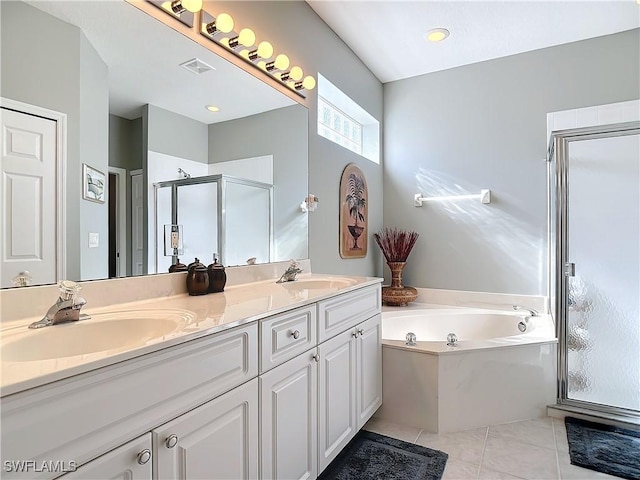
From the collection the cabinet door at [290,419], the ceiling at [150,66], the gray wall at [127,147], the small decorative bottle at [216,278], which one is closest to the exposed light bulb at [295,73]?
the ceiling at [150,66]

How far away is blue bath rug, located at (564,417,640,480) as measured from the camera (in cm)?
164

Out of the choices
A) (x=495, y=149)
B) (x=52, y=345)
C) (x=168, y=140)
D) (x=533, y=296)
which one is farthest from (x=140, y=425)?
(x=495, y=149)

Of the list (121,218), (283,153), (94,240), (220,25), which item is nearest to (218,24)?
(220,25)

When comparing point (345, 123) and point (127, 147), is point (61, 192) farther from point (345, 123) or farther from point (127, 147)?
point (345, 123)

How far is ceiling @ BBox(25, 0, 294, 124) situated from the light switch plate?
44 cm

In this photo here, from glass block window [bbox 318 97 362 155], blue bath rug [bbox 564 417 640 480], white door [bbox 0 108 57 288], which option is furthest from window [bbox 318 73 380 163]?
blue bath rug [bbox 564 417 640 480]

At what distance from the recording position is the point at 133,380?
75cm

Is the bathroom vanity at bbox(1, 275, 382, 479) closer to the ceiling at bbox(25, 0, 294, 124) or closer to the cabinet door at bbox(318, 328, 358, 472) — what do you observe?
the cabinet door at bbox(318, 328, 358, 472)

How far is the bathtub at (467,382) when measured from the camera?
6.60ft

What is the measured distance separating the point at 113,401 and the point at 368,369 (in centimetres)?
142

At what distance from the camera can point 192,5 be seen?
1.46 m

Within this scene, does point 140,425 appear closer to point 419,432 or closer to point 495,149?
point 419,432

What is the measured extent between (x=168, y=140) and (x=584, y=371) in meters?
2.70

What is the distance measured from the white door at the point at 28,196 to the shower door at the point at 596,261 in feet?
8.70
